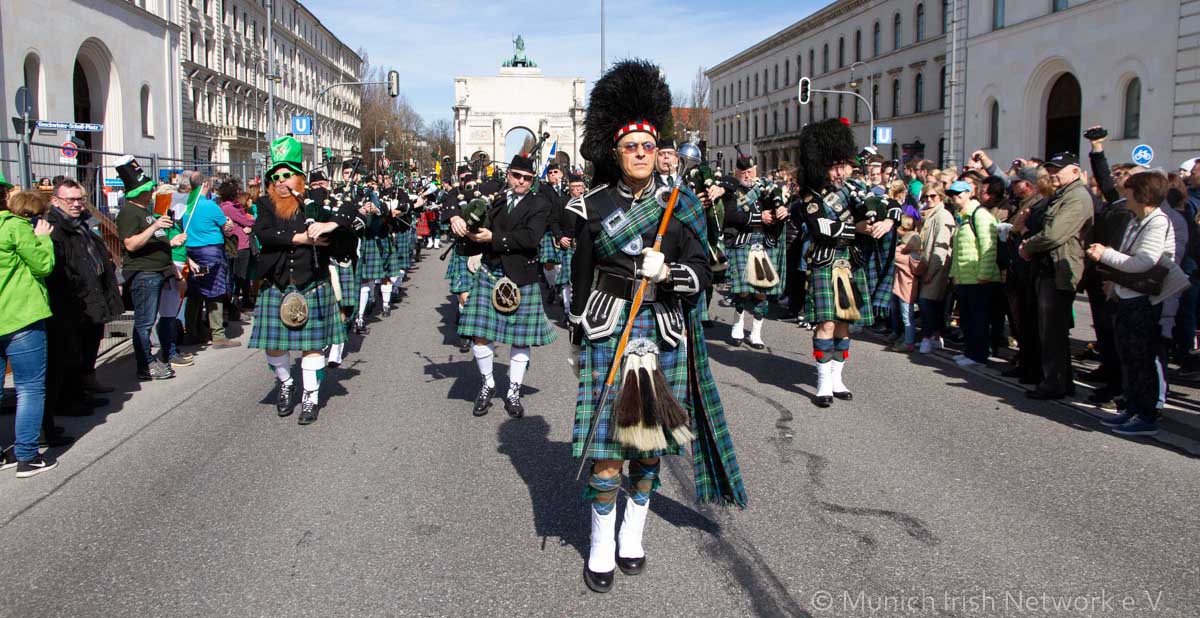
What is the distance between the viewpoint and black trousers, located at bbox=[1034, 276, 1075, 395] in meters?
7.56

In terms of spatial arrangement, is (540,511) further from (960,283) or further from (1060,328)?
(960,283)

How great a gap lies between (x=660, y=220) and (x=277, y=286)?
387 cm

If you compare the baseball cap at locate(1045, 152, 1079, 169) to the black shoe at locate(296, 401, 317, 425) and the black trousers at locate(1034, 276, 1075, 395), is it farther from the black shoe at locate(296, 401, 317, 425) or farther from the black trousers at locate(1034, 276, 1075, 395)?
the black shoe at locate(296, 401, 317, 425)

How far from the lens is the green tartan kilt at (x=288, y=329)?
22.2 feet

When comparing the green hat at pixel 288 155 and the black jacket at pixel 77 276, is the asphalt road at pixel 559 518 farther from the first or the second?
the green hat at pixel 288 155

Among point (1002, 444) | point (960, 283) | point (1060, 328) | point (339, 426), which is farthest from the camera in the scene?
point (960, 283)

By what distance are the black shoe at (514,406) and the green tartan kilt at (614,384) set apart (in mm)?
2927

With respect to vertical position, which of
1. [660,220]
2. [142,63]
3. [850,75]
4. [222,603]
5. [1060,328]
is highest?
[850,75]

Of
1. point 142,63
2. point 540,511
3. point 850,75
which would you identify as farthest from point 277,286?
point 850,75

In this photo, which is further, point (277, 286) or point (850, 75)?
point (850, 75)

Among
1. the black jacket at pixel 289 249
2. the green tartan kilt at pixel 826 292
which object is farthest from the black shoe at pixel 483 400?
the green tartan kilt at pixel 826 292

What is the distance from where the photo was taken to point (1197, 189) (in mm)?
8383

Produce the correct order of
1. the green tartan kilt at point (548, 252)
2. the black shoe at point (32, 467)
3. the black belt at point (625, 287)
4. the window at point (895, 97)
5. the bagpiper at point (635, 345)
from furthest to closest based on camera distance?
the window at point (895, 97) < the green tartan kilt at point (548, 252) < the black shoe at point (32, 467) < the black belt at point (625, 287) < the bagpiper at point (635, 345)

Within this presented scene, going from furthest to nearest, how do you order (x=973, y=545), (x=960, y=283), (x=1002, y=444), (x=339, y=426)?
(x=960, y=283) < (x=339, y=426) < (x=1002, y=444) < (x=973, y=545)
